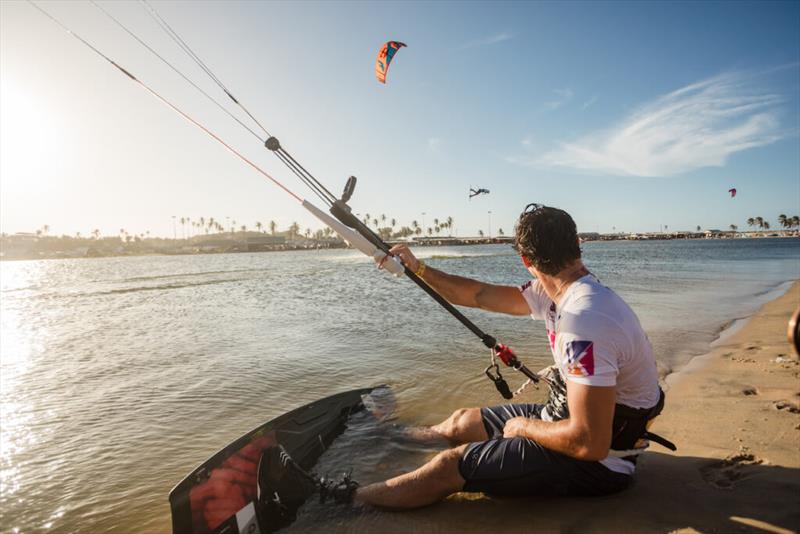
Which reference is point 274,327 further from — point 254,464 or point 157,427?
point 254,464

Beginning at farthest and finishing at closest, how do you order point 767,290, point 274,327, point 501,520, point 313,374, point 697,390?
point 767,290, point 274,327, point 313,374, point 697,390, point 501,520

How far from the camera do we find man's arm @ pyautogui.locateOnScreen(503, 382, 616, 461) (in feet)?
8.36

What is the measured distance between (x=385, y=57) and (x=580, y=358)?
10.5 metres

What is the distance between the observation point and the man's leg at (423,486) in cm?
330

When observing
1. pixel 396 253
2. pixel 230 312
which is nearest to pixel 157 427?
pixel 396 253

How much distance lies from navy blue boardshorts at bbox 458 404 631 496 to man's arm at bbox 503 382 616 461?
0.26 metres

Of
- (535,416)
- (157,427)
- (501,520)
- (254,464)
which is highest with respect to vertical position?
(535,416)

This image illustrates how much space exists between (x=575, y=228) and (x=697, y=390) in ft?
15.2

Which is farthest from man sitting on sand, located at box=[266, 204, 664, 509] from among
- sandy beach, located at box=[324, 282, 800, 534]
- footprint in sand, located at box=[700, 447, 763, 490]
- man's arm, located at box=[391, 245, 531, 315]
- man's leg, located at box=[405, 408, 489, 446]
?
footprint in sand, located at box=[700, 447, 763, 490]

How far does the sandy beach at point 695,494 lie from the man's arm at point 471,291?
1796mm

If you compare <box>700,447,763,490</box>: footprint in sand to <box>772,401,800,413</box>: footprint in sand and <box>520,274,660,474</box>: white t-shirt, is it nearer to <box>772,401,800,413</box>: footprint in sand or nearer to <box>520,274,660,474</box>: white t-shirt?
<box>520,274,660,474</box>: white t-shirt

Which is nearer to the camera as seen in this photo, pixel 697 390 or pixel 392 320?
pixel 697 390

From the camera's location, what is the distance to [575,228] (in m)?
3.10

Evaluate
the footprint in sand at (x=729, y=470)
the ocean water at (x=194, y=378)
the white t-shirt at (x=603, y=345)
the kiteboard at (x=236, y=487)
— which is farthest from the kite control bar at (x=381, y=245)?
the kiteboard at (x=236, y=487)
